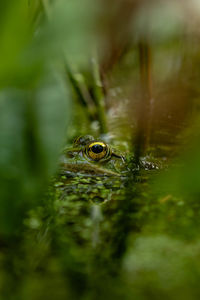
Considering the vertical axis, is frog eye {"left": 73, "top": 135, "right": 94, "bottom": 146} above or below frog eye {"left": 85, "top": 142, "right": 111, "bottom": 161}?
above

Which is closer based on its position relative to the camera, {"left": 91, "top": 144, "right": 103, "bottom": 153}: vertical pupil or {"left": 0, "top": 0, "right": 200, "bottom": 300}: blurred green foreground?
{"left": 0, "top": 0, "right": 200, "bottom": 300}: blurred green foreground

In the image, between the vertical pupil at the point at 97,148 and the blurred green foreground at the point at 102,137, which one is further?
the vertical pupil at the point at 97,148

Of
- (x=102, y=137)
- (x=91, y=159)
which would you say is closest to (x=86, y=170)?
(x=91, y=159)

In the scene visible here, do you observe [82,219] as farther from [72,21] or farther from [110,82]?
[110,82]

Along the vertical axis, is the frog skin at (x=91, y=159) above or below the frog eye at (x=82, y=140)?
below

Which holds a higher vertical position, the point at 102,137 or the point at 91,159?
the point at 102,137

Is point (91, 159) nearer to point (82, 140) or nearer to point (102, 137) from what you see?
point (82, 140)
